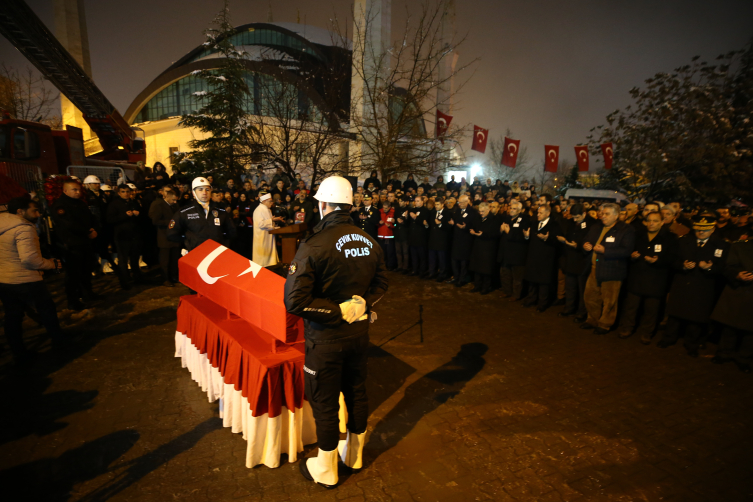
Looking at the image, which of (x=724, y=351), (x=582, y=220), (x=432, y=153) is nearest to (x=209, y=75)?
(x=432, y=153)

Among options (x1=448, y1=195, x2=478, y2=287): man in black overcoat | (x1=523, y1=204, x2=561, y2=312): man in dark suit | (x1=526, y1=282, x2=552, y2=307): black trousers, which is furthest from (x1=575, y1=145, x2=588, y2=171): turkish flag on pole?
(x1=526, y1=282, x2=552, y2=307): black trousers

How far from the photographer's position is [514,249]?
7.69 metres

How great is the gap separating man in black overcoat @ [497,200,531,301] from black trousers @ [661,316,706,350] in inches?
100

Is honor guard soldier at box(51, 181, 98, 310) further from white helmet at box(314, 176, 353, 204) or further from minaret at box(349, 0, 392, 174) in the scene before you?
minaret at box(349, 0, 392, 174)

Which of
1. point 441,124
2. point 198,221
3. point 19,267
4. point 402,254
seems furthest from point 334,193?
point 441,124

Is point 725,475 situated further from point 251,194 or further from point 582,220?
point 251,194

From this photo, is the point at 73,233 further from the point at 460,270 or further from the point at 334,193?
the point at 460,270

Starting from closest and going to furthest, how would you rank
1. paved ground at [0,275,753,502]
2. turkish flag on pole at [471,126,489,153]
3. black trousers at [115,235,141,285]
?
paved ground at [0,275,753,502]
black trousers at [115,235,141,285]
turkish flag on pole at [471,126,489,153]

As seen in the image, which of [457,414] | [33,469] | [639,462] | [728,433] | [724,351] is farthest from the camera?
[724,351]

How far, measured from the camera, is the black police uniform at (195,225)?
579 centimetres

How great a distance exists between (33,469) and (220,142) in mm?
16534

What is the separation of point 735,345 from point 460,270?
4.99m

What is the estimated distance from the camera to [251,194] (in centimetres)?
1257

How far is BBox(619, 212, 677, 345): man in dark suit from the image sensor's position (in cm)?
562
